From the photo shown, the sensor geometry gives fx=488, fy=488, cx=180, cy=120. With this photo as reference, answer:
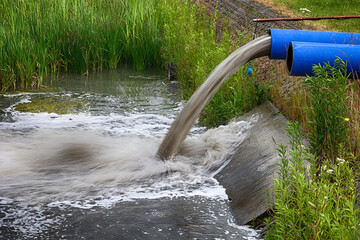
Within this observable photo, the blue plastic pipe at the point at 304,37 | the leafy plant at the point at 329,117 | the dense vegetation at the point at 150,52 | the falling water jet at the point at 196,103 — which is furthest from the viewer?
the falling water jet at the point at 196,103

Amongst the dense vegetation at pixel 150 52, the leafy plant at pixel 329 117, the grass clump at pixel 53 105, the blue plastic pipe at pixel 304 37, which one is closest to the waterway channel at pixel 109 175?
the grass clump at pixel 53 105

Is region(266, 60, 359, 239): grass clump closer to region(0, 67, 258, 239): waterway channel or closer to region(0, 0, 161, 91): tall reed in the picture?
region(0, 67, 258, 239): waterway channel

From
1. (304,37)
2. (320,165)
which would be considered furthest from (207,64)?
(320,165)

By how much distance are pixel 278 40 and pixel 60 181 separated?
2292 mm

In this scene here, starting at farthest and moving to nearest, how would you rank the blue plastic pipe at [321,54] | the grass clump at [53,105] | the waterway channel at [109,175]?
the grass clump at [53,105], the blue plastic pipe at [321,54], the waterway channel at [109,175]

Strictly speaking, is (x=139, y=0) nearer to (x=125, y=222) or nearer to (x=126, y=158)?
(x=126, y=158)

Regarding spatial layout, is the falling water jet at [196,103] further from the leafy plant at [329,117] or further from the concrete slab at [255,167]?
the leafy plant at [329,117]

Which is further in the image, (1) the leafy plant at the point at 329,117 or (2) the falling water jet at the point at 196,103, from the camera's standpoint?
(2) the falling water jet at the point at 196,103

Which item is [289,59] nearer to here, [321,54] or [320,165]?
[321,54]

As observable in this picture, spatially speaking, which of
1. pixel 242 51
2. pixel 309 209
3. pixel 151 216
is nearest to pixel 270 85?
pixel 242 51

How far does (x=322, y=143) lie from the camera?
334cm

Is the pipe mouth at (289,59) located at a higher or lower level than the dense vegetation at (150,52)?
higher

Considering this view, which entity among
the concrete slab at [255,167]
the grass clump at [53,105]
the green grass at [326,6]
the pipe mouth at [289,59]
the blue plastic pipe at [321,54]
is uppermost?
the blue plastic pipe at [321,54]

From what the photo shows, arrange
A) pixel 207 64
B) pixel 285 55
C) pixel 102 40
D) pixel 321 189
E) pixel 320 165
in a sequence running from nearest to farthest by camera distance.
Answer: pixel 321 189, pixel 320 165, pixel 285 55, pixel 207 64, pixel 102 40
